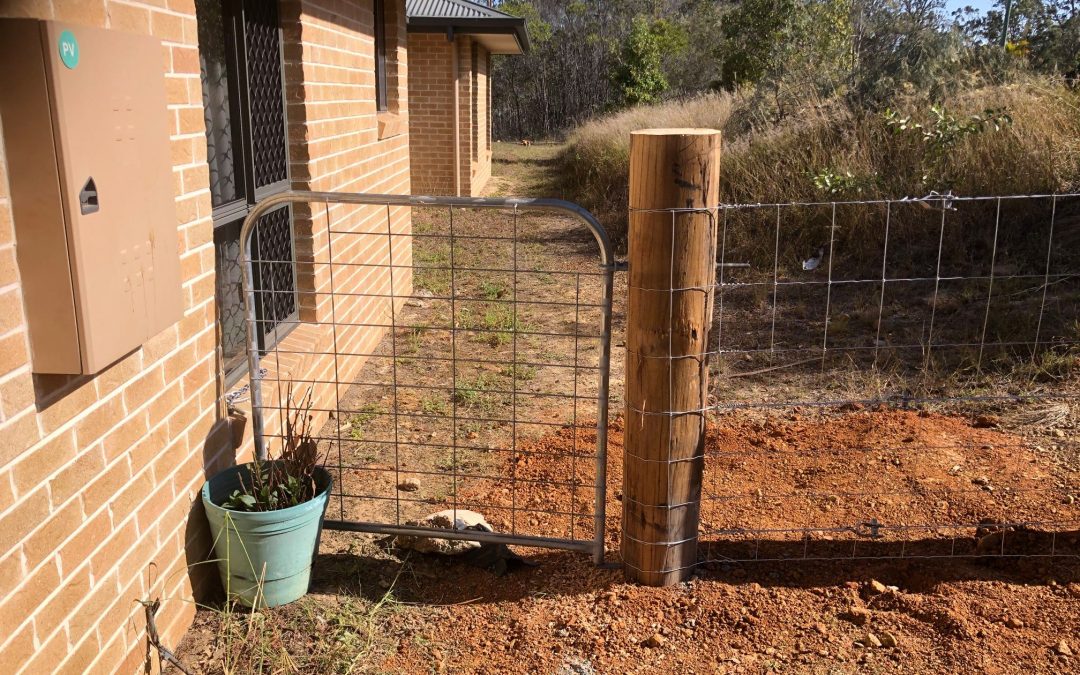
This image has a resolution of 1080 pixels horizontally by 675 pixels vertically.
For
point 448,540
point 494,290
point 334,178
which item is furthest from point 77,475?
point 494,290

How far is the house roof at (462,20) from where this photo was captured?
483 inches

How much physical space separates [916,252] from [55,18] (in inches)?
311

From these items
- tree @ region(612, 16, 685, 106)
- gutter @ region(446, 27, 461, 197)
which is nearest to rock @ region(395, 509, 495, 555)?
gutter @ region(446, 27, 461, 197)

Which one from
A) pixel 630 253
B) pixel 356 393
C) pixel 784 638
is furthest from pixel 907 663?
pixel 356 393

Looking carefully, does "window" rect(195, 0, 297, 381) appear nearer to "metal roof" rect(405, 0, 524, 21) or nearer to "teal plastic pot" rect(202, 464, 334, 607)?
"teal plastic pot" rect(202, 464, 334, 607)

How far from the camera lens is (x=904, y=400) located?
3.76 metres

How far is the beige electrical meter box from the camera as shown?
1965 mm

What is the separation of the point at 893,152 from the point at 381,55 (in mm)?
5353

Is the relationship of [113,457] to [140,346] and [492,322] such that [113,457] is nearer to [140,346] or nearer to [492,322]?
[140,346]

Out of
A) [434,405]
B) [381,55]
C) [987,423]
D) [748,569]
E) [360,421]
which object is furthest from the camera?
[381,55]

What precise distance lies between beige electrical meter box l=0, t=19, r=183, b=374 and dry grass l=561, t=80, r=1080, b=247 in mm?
5157

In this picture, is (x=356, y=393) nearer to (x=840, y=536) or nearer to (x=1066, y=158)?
(x=840, y=536)

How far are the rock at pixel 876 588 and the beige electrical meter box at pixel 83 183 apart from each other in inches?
102

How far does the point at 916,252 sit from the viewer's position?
845 centimetres
